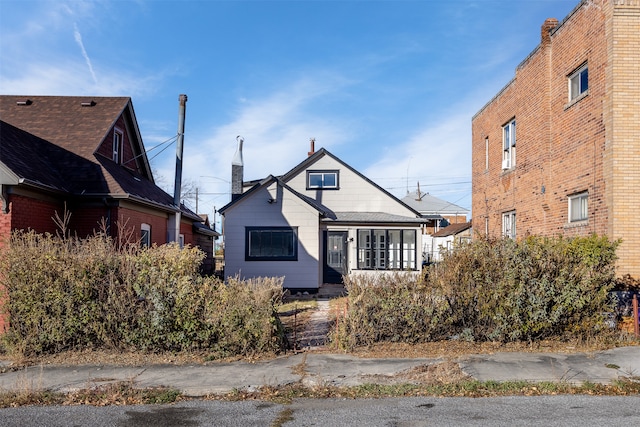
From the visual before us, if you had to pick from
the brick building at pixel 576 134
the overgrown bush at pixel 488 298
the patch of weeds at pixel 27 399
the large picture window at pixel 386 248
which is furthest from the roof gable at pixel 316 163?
the patch of weeds at pixel 27 399

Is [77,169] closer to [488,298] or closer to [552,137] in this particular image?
[488,298]

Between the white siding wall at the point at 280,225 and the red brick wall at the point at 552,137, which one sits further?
the white siding wall at the point at 280,225

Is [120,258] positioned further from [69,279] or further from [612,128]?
[612,128]

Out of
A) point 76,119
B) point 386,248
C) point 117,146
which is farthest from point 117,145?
point 386,248

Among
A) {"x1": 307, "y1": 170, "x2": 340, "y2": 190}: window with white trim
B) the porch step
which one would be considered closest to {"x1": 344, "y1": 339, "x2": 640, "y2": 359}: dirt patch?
the porch step

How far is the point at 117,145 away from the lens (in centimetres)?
1706

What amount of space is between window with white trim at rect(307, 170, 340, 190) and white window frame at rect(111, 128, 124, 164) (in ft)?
29.0

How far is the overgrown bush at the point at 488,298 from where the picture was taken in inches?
371

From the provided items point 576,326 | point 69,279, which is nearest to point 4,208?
point 69,279

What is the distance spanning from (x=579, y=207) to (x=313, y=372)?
28.7ft

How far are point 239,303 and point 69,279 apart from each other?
124 inches

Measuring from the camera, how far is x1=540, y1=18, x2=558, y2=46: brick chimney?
14.3 meters

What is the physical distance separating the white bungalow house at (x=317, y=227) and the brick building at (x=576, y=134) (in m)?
4.70

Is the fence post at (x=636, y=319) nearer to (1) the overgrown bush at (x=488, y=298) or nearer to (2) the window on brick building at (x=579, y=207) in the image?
(1) the overgrown bush at (x=488, y=298)
